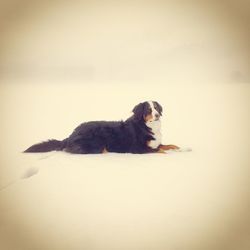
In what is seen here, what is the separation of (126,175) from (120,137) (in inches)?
7.0

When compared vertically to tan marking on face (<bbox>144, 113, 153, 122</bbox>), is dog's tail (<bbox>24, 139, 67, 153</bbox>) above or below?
below

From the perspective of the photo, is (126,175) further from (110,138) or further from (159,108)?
(159,108)

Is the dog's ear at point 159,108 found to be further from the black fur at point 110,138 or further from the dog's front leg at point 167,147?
the dog's front leg at point 167,147

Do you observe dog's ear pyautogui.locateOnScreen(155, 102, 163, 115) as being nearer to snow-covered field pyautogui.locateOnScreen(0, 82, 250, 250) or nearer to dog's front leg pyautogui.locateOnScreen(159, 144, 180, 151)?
snow-covered field pyautogui.locateOnScreen(0, 82, 250, 250)

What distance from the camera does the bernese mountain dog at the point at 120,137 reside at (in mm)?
1649

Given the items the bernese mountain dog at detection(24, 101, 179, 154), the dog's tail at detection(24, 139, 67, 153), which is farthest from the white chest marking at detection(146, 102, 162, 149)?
the dog's tail at detection(24, 139, 67, 153)

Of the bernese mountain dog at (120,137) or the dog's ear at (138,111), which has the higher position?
the dog's ear at (138,111)

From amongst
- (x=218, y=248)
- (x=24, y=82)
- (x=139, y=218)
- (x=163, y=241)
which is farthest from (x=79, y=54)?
(x=218, y=248)

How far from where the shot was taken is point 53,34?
166 centimetres

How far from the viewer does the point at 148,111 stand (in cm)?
165

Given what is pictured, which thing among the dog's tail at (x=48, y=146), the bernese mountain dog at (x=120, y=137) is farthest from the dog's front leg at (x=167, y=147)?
the dog's tail at (x=48, y=146)

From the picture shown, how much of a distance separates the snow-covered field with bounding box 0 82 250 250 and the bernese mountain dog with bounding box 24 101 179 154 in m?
0.03

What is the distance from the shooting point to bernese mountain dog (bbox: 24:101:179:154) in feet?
5.41

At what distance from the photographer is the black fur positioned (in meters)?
1.65
